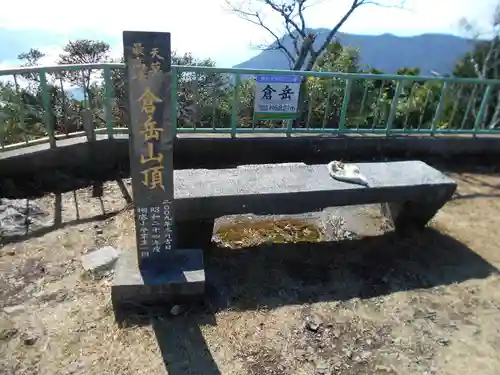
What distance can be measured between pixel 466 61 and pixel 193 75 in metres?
19.8

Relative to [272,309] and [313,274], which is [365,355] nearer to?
[272,309]

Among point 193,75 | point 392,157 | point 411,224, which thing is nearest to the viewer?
point 411,224

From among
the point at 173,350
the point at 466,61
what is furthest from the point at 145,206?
the point at 466,61

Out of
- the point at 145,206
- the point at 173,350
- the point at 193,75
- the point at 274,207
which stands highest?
the point at 193,75

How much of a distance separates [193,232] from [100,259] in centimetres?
82

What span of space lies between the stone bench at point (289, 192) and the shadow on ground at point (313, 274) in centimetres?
33

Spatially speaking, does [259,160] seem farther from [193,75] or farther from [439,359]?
[439,359]

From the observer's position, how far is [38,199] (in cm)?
420

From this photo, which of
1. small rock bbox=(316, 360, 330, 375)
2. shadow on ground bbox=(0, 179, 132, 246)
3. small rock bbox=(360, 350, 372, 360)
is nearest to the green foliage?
shadow on ground bbox=(0, 179, 132, 246)

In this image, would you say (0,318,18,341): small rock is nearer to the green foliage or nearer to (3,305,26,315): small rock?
(3,305,26,315): small rock

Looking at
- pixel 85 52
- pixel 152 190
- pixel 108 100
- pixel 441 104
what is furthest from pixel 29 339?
pixel 85 52

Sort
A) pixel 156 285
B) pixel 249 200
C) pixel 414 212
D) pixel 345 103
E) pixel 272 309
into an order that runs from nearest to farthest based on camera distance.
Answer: pixel 156 285, pixel 272 309, pixel 249 200, pixel 414 212, pixel 345 103

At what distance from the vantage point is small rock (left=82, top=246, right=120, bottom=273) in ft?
10.6

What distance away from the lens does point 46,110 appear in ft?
14.0
